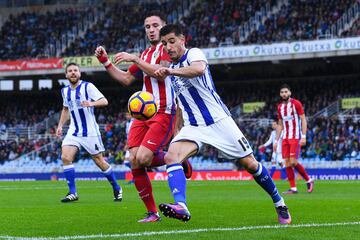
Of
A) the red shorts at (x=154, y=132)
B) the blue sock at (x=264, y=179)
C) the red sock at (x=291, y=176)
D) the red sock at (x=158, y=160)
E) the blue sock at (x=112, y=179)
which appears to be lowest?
the red sock at (x=291, y=176)

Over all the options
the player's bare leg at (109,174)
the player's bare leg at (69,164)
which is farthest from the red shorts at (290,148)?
the player's bare leg at (69,164)

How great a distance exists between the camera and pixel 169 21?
45.3 metres

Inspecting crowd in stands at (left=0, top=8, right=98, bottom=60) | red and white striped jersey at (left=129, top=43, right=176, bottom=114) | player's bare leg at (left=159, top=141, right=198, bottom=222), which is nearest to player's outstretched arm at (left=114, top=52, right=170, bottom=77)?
player's bare leg at (left=159, top=141, right=198, bottom=222)

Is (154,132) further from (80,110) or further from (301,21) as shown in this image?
(301,21)

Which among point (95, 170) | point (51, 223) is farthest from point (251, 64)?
point (51, 223)

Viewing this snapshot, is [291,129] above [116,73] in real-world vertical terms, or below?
below

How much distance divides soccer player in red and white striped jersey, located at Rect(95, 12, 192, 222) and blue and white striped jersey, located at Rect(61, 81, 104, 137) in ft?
15.4

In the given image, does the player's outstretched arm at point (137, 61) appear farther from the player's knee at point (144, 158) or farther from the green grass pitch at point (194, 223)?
the green grass pitch at point (194, 223)

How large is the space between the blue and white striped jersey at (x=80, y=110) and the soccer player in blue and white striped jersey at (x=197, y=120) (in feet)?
19.9

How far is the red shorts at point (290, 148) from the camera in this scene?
55.6 feet

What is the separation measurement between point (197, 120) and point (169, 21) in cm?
3757

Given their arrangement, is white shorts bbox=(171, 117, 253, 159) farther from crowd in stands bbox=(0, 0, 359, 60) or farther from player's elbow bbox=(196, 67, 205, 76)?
crowd in stands bbox=(0, 0, 359, 60)

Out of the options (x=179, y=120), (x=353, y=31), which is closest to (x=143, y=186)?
(x=179, y=120)

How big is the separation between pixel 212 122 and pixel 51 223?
7.64 ft
